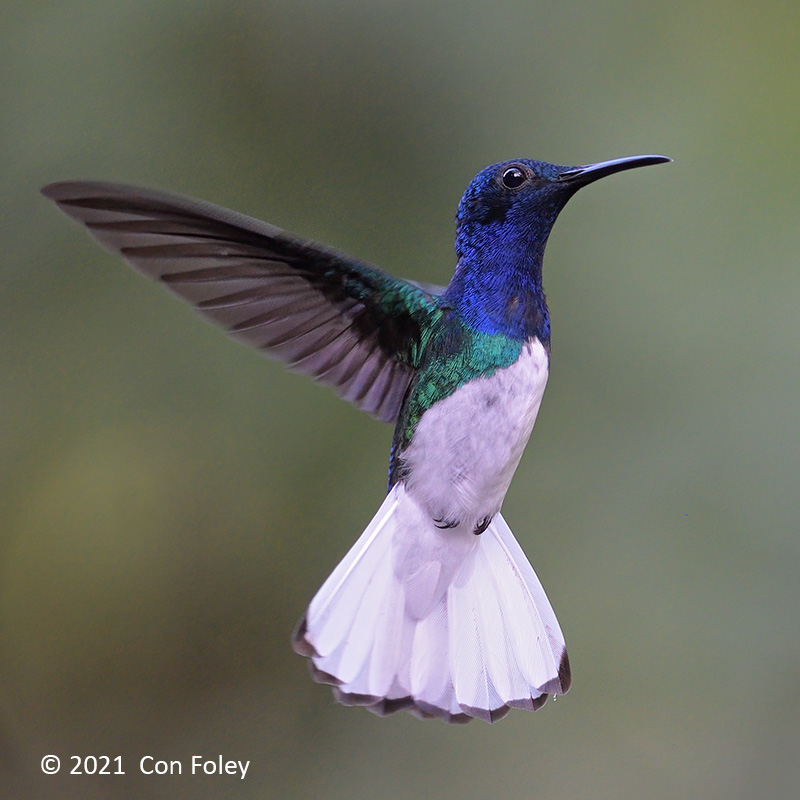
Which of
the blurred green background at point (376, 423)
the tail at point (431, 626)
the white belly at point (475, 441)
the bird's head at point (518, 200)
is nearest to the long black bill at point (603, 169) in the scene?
the bird's head at point (518, 200)

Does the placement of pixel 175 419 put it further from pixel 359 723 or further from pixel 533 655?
pixel 533 655

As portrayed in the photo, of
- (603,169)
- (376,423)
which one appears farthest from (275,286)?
(376,423)

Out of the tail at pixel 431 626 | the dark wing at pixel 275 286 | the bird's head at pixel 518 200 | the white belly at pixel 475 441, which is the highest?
the bird's head at pixel 518 200

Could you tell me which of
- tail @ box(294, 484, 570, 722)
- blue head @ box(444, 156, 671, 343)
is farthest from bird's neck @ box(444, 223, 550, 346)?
tail @ box(294, 484, 570, 722)

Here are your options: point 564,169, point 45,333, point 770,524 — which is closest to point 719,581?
point 770,524

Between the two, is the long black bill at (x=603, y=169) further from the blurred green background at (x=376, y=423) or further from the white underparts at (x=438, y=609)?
the blurred green background at (x=376, y=423)

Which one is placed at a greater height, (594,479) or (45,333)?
(45,333)
